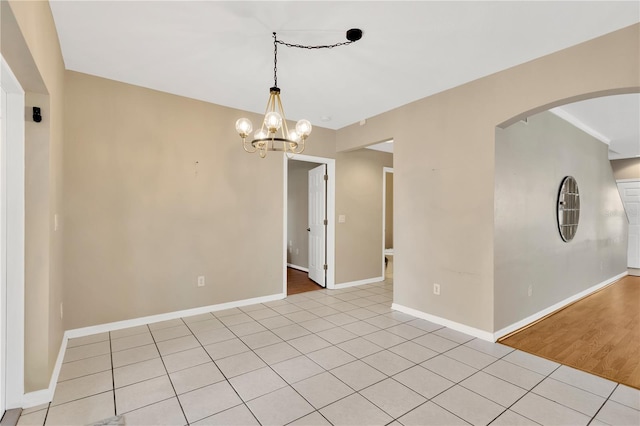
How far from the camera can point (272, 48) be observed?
8.63 ft

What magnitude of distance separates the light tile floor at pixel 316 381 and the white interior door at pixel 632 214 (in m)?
6.17

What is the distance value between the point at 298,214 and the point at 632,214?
295 inches

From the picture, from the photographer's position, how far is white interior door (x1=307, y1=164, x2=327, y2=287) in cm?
526

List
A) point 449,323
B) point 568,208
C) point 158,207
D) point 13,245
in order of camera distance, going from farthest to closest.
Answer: point 568,208 < point 158,207 < point 449,323 < point 13,245

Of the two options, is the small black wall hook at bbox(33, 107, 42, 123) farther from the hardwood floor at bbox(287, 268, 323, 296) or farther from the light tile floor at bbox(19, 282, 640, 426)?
the hardwood floor at bbox(287, 268, 323, 296)

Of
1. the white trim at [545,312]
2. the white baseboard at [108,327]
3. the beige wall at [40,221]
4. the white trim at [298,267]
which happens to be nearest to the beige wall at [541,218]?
the white trim at [545,312]

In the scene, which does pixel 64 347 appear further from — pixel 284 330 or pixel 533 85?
pixel 533 85

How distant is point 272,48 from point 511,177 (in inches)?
110

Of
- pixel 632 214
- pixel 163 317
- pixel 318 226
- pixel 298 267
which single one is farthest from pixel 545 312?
pixel 632 214

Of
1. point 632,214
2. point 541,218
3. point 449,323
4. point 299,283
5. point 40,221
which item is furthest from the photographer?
point 632,214

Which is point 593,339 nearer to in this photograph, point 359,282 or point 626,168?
point 359,282

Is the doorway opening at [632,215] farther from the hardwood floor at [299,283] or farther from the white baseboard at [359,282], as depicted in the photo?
the hardwood floor at [299,283]

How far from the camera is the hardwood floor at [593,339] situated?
2.63 m

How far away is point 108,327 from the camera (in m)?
3.27
